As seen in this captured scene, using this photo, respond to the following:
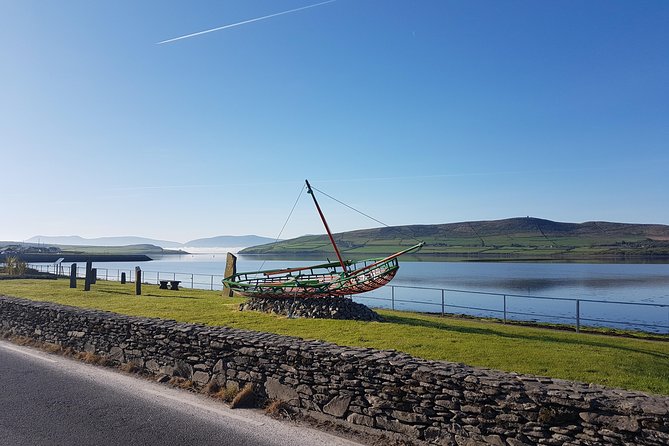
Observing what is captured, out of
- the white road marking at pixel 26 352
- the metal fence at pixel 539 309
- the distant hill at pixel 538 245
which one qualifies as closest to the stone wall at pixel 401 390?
the white road marking at pixel 26 352

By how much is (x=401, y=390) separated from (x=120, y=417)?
17.5ft

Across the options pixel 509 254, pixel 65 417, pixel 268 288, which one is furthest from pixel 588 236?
pixel 65 417

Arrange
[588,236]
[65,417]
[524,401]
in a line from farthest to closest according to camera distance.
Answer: [588,236] → [65,417] → [524,401]

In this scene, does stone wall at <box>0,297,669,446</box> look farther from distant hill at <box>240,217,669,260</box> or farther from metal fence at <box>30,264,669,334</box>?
distant hill at <box>240,217,669,260</box>

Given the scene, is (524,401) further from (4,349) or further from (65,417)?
(4,349)

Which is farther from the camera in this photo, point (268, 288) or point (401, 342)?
point (268, 288)

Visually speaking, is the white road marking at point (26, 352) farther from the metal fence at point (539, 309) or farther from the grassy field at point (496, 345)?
the metal fence at point (539, 309)

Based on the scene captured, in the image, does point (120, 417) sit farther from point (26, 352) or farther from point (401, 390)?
point (26, 352)

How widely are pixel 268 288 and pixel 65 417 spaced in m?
13.4

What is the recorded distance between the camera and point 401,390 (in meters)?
7.91

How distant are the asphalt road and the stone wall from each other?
2.07 feet

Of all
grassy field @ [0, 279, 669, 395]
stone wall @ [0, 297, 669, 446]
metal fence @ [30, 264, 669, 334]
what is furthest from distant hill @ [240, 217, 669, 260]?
stone wall @ [0, 297, 669, 446]

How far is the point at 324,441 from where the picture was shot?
803cm

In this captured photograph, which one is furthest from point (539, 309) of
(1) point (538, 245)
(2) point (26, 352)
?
(1) point (538, 245)
